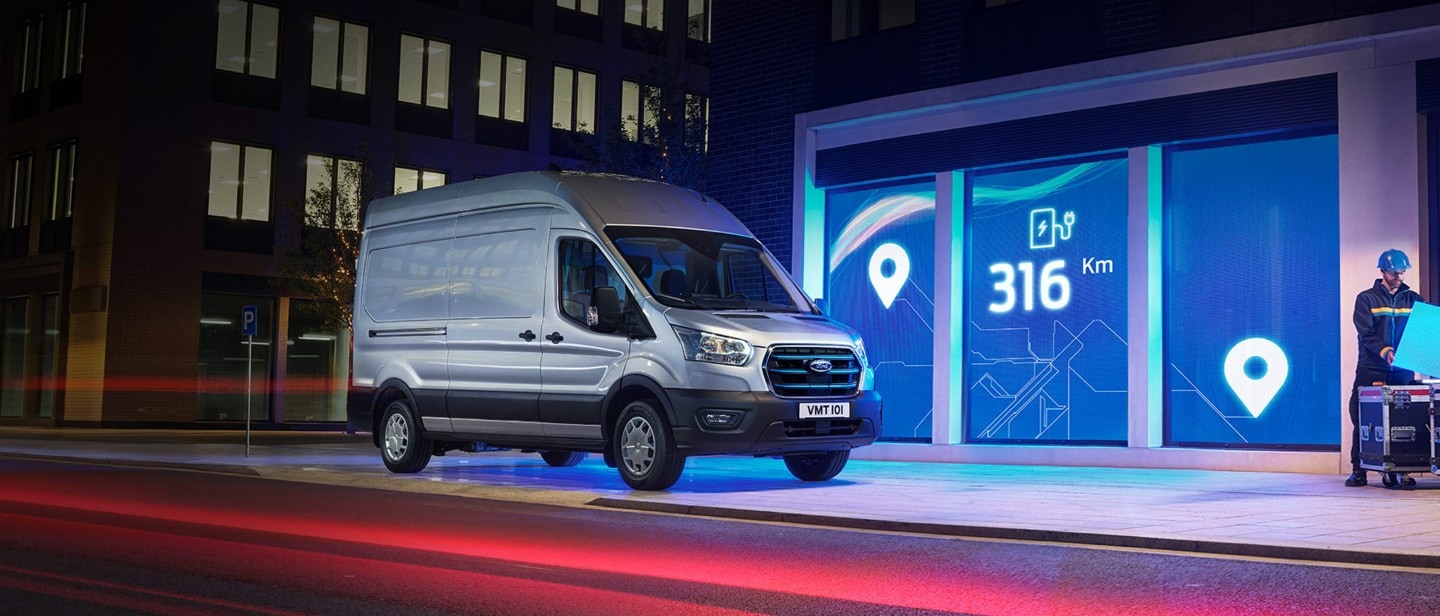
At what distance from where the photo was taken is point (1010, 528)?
9.56 metres

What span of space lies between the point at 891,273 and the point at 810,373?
290 inches

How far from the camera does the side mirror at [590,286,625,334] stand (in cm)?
1259

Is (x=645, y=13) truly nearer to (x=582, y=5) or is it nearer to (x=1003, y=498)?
(x=582, y=5)

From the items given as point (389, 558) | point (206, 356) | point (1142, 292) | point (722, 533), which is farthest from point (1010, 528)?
point (206, 356)

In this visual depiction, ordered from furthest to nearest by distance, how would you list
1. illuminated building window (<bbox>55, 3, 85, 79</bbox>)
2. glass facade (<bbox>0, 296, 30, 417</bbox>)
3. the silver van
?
glass facade (<bbox>0, 296, 30, 417</bbox>) → illuminated building window (<bbox>55, 3, 85, 79</bbox>) → the silver van

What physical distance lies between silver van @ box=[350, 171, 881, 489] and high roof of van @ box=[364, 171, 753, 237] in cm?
2

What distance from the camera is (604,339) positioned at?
13.0 m

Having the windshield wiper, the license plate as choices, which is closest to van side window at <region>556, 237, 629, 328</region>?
the windshield wiper

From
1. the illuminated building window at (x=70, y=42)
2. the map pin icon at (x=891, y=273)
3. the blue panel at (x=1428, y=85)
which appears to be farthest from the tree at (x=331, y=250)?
the blue panel at (x=1428, y=85)

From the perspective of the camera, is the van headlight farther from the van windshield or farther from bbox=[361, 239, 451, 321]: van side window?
bbox=[361, 239, 451, 321]: van side window

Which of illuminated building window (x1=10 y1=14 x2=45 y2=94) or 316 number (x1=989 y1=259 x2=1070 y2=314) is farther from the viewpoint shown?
illuminated building window (x1=10 y1=14 x2=45 y2=94)

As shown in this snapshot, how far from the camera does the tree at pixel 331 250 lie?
32.3 meters

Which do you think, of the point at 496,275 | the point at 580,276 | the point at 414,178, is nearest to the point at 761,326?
the point at 580,276

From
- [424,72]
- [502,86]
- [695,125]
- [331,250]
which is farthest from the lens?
[502,86]
